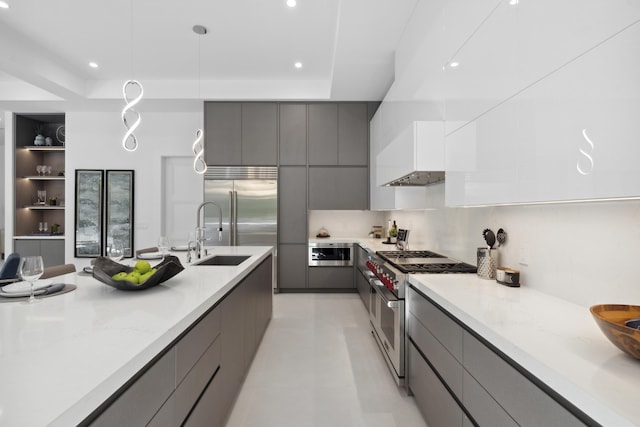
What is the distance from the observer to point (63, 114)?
5.40 metres

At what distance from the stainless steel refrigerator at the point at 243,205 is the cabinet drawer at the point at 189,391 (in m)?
3.11

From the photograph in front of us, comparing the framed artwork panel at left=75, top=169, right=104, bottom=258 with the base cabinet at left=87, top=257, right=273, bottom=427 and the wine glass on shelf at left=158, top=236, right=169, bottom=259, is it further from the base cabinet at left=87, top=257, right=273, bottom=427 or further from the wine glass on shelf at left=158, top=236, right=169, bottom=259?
the base cabinet at left=87, top=257, right=273, bottom=427

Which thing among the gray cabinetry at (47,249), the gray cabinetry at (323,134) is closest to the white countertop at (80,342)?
the gray cabinetry at (323,134)

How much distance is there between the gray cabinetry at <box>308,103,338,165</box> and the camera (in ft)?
15.6

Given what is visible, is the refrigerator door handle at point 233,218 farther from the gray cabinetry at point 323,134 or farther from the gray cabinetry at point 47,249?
the gray cabinetry at point 47,249

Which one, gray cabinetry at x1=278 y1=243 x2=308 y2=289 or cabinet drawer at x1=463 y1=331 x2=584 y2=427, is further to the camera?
gray cabinetry at x1=278 y1=243 x2=308 y2=289

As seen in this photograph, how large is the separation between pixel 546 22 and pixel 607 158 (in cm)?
57

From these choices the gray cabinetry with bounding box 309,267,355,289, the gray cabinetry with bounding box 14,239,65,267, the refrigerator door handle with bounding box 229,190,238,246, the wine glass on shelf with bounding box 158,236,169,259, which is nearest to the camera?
the wine glass on shelf with bounding box 158,236,169,259

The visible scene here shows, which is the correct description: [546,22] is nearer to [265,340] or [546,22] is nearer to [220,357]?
[220,357]

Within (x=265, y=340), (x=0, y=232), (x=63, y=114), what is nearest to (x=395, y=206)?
(x=265, y=340)

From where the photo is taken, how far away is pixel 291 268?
473 cm

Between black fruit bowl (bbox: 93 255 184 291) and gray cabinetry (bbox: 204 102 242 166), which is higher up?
gray cabinetry (bbox: 204 102 242 166)

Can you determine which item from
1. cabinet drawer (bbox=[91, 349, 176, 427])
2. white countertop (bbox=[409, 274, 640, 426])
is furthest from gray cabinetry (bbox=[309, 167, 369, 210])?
cabinet drawer (bbox=[91, 349, 176, 427])

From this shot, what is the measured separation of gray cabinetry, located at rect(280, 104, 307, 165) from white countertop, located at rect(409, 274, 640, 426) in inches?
136
